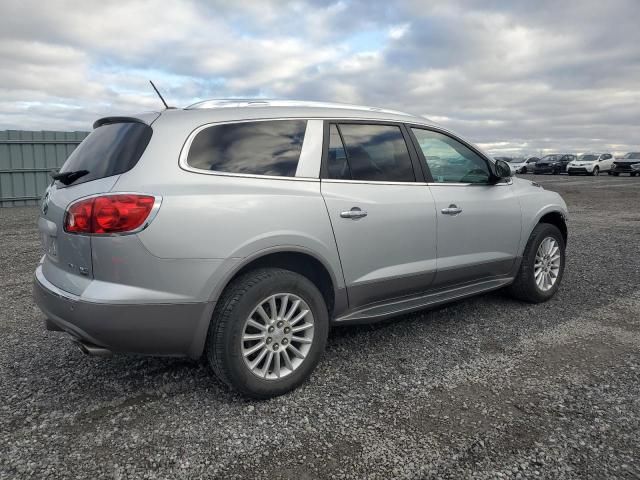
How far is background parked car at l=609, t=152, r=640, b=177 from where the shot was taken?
1261 inches

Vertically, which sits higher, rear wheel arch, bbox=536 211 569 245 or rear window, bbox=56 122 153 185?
rear window, bbox=56 122 153 185

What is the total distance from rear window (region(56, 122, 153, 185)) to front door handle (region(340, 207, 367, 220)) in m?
1.24

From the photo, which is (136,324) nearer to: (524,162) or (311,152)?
(311,152)

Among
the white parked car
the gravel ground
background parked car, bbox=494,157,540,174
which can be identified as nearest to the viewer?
the gravel ground

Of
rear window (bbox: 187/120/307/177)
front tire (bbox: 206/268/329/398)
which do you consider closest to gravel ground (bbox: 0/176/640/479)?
front tire (bbox: 206/268/329/398)

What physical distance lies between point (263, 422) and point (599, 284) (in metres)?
4.43

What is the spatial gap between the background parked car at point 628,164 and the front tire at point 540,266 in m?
32.1

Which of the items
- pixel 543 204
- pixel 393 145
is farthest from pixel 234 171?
pixel 543 204

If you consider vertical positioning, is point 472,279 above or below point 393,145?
below

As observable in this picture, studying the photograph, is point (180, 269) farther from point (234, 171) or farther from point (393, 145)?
point (393, 145)

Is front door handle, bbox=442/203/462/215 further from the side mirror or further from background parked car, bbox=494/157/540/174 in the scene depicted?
background parked car, bbox=494/157/540/174

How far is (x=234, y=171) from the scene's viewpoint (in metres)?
2.94

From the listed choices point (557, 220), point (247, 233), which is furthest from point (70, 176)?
point (557, 220)

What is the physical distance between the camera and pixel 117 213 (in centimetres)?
260
